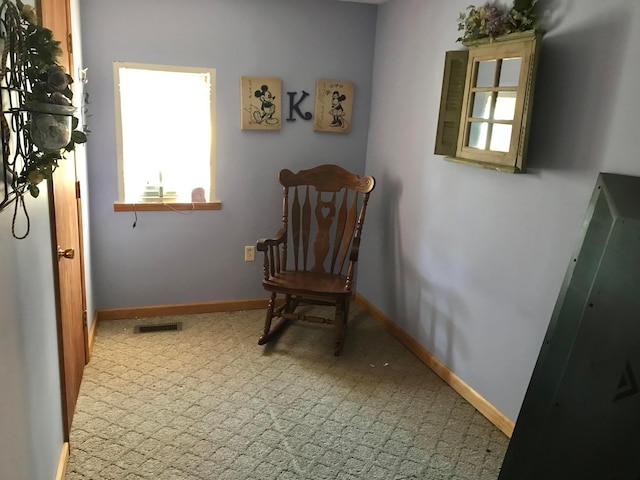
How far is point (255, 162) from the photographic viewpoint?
3271 millimetres

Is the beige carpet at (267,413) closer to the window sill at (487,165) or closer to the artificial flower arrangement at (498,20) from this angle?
the window sill at (487,165)

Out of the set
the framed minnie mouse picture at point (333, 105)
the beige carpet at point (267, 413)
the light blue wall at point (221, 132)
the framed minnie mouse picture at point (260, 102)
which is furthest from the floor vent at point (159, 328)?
the framed minnie mouse picture at point (333, 105)

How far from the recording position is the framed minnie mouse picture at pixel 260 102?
3.12m

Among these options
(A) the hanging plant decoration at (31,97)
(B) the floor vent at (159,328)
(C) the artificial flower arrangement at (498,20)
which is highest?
(C) the artificial flower arrangement at (498,20)

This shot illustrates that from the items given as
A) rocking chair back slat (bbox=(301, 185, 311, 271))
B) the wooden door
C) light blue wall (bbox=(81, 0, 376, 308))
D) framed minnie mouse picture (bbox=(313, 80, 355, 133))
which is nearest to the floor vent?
light blue wall (bbox=(81, 0, 376, 308))

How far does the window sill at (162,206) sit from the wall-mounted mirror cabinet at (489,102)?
1.52 m

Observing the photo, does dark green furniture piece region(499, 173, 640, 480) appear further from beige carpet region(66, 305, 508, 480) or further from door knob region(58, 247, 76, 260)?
door knob region(58, 247, 76, 260)

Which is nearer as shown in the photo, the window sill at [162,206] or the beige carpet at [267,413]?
the beige carpet at [267,413]

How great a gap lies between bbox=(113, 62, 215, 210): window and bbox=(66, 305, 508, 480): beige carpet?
908mm

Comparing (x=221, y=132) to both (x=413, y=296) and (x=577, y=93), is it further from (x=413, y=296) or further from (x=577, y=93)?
(x=577, y=93)

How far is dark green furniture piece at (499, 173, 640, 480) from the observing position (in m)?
1.50

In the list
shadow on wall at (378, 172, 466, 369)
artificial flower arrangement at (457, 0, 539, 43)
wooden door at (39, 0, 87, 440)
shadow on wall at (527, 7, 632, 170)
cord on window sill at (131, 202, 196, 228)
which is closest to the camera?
shadow on wall at (527, 7, 632, 170)

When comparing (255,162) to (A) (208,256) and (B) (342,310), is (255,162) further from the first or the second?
(B) (342,310)

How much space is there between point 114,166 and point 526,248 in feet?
7.78
